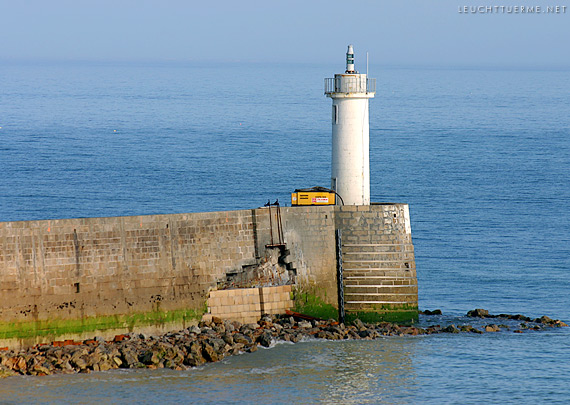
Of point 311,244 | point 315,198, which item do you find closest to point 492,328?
point 311,244

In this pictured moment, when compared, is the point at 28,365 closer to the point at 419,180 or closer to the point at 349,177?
the point at 349,177

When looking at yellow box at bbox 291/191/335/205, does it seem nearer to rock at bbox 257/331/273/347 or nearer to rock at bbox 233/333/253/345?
rock at bbox 257/331/273/347

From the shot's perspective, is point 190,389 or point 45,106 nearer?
point 190,389

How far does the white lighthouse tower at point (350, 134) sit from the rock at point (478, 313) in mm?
6230

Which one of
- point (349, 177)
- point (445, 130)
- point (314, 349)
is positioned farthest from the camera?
point (445, 130)

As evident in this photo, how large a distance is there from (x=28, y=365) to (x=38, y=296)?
7.45ft

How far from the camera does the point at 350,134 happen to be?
3222 cm

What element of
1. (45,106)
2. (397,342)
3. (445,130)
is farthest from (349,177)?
(45,106)

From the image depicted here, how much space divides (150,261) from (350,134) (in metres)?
8.49

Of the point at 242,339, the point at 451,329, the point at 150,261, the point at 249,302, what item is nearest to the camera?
the point at 242,339

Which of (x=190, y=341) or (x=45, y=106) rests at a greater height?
(x=45, y=106)

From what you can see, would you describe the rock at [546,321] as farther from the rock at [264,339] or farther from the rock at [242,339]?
the rock at [242,339]

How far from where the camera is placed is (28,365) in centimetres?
2562

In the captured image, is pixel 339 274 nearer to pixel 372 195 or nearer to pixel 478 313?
pixel 478 313
